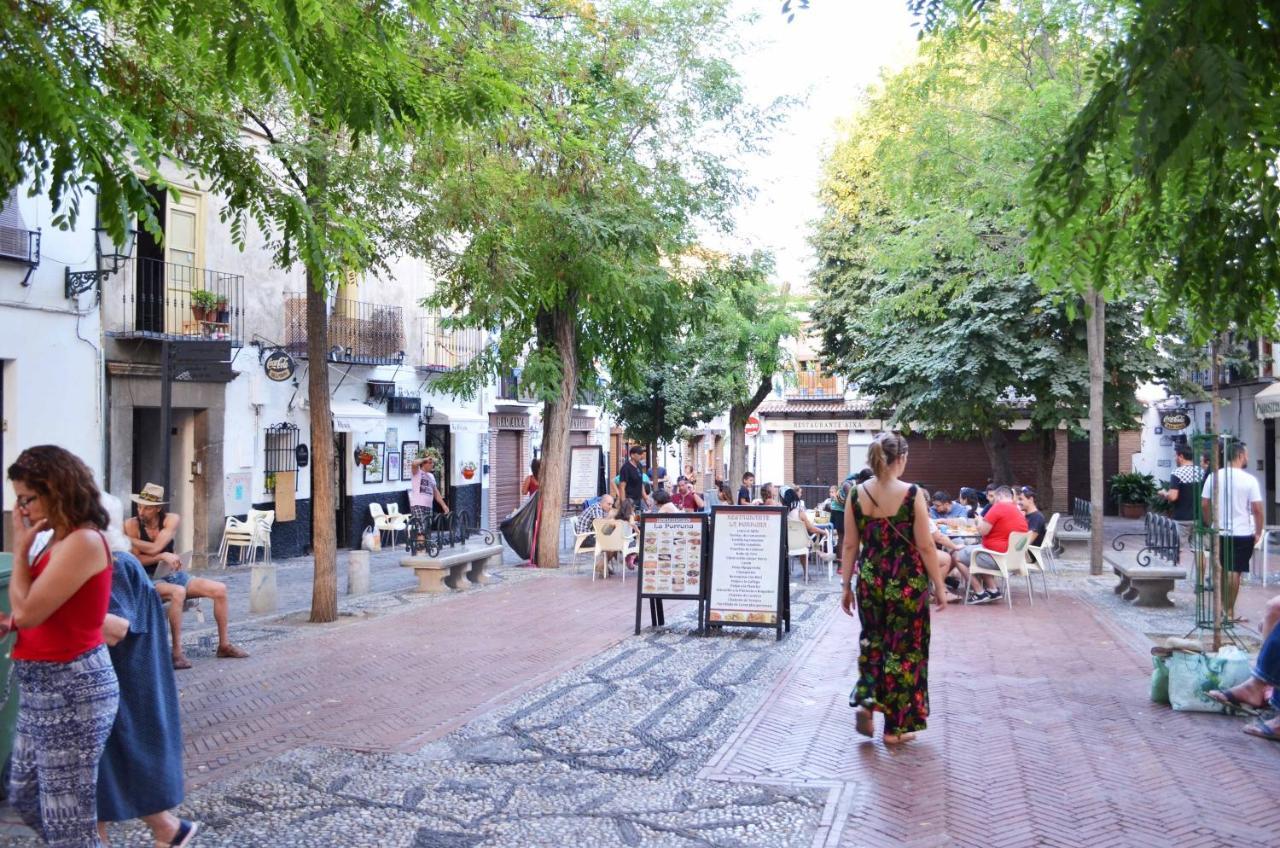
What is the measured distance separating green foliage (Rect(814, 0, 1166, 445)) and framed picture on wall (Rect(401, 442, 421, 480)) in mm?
10178

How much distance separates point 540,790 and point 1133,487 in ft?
99.8

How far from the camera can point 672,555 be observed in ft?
35.4

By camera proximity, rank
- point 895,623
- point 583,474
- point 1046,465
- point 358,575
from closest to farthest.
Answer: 1. point 895,623
2. point 358,575
3. point 583,474
4. point 1046,465

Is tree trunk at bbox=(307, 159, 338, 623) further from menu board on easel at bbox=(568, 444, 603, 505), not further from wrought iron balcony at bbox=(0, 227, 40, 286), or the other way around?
menu board on easel at bbox=(568, 444, 603, 505)

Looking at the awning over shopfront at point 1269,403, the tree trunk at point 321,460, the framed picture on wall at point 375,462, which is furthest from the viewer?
the awning over shopfront at point 1269,403

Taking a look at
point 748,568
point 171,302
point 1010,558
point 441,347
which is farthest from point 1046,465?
point 171,302

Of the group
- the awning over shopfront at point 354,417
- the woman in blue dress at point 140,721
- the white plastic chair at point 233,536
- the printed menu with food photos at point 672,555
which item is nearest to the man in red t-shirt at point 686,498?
the awning over shopfront at point 354,417

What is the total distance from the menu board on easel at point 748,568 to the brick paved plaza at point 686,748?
0.27 metres

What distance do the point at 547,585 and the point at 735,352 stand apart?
53.2 feet

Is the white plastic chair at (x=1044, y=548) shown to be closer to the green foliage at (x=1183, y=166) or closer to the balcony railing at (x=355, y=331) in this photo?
the green foliage at (x=1183, y=166)

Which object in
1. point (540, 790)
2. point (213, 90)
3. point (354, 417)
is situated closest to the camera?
point (540, 790)

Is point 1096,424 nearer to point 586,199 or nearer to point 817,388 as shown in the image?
point 586,199

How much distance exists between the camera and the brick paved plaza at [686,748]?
530cm

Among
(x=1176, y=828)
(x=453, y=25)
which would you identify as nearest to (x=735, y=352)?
(x=453, y=25)
